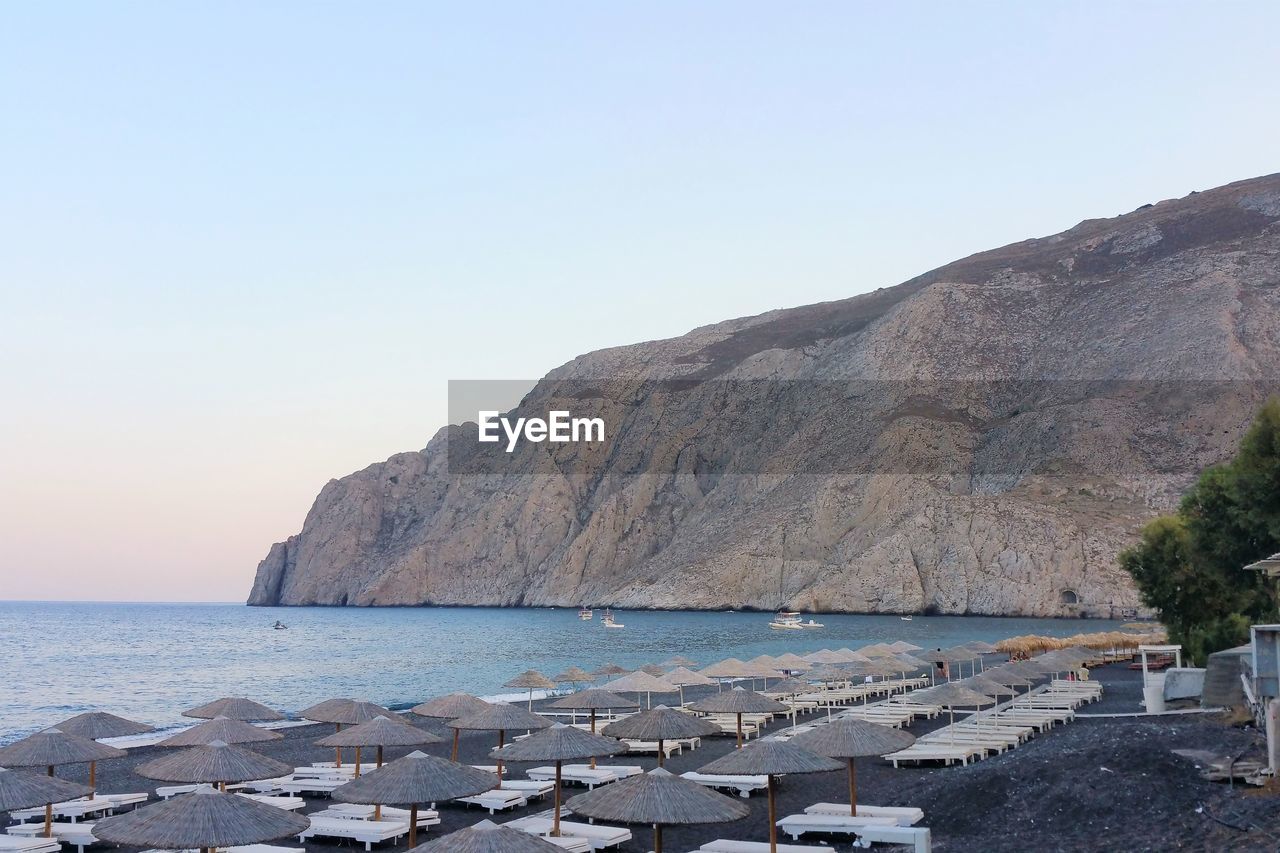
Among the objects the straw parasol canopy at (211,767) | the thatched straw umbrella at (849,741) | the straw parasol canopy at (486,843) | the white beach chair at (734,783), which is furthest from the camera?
the white beach chair at (734,783)

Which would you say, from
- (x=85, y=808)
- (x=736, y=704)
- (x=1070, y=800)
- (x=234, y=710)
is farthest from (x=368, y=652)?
(x=1070, y=800)

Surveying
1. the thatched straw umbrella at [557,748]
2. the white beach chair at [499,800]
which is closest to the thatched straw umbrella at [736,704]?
the white beach chair at [499,800]

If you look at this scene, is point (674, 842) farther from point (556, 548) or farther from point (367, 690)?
point (556, 548)

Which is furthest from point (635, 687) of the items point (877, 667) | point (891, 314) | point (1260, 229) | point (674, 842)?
point (1260, 229)

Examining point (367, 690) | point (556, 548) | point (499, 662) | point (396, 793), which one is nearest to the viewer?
point (396, 793)

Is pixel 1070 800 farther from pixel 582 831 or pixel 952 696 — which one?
pixel 952 696

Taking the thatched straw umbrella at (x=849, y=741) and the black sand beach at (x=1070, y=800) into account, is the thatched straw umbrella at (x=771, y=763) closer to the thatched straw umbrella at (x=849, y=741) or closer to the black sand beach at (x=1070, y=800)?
the thatched straw umbrella at (x=849, y=741)
